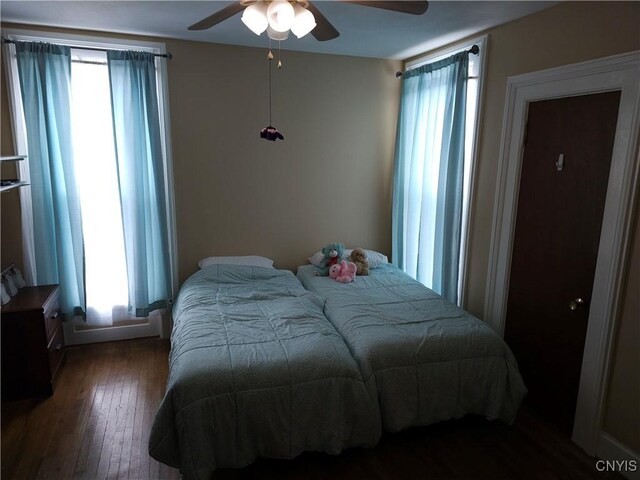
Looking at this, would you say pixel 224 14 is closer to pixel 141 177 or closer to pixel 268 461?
pixel 141 177

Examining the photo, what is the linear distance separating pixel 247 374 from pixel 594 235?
6.58 ft

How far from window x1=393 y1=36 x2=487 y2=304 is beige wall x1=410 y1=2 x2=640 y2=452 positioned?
0.34 feet

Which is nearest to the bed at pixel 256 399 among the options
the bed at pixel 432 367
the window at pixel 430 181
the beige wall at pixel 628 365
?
the bed at pixel 432 367

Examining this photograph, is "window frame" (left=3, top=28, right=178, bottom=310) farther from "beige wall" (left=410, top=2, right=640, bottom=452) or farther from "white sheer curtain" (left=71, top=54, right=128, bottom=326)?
"beige wall" (left=410, top=2, right=640, bottom=452)

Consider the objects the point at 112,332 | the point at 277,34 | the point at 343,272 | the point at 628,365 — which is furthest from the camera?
the point at 112,332

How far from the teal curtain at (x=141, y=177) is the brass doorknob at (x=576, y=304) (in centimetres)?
296

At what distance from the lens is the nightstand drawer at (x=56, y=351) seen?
2912mm

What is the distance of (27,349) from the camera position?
2807 mm

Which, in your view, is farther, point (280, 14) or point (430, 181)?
point (430, 181)

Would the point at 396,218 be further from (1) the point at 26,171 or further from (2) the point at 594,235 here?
(1) the point at 26,171

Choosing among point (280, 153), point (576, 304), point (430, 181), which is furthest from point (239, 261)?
point (576, 304)

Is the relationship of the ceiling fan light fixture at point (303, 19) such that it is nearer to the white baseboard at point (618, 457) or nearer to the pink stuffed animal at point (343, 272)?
the pink stuffed animal at point (343, 272)

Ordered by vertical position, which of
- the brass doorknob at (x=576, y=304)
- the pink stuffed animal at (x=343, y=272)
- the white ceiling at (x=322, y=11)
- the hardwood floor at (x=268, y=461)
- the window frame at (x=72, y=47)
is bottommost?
the hardwood floor at (x=268, y=461)

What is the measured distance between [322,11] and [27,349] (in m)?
2.92
